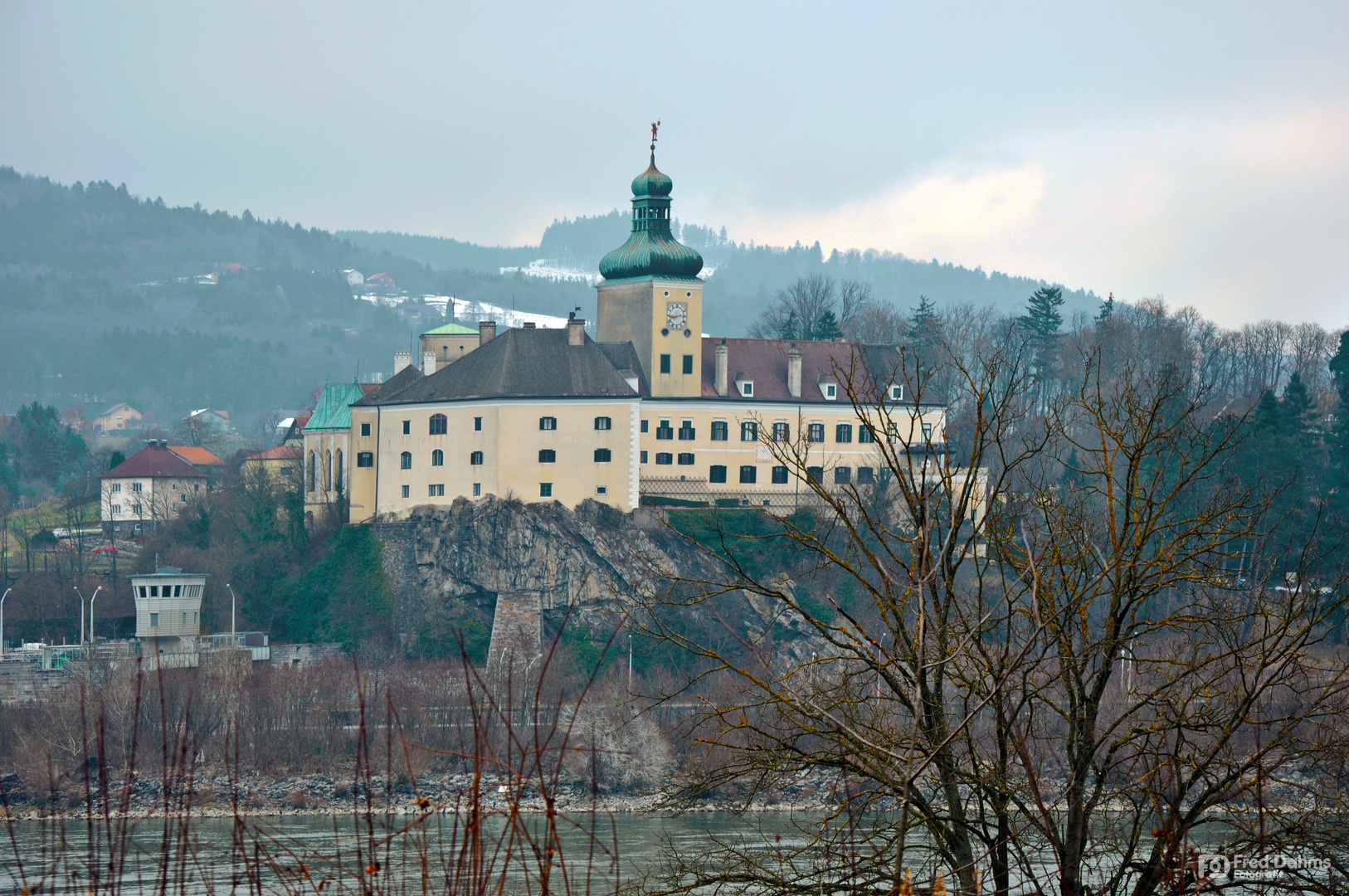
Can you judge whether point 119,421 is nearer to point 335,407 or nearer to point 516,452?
point 335,407

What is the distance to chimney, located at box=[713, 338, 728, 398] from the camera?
59.8 m

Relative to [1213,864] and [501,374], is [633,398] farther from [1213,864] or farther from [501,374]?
[1213,864]

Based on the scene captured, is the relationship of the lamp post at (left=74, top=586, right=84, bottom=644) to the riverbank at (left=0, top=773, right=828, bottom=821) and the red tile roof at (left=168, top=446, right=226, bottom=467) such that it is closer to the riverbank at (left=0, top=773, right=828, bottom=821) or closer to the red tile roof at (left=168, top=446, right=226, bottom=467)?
the riverbank at (left=0, top=773, right=828, bottom=821)

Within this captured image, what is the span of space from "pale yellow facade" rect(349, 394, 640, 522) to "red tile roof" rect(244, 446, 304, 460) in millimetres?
24291

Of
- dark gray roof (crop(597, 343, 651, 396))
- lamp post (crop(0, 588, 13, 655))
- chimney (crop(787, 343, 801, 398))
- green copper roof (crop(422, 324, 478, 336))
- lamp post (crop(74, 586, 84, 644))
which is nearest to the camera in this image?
lamp post (crop(0, 588, 13, 655))

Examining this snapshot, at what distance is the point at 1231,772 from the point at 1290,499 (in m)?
44.9

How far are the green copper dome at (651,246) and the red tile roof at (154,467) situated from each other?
38030 millimetres

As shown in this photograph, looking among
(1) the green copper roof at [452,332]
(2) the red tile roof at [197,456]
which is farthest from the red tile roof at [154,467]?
(1) the green copper roof at [452,332]

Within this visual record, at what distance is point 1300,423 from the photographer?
54469 mm

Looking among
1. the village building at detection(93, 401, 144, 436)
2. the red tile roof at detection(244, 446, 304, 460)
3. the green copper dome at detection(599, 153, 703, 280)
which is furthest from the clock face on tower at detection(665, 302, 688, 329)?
the village building at detection(93, 401, 144, 436)

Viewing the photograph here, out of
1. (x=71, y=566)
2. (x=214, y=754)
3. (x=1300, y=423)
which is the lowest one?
(x=214, y=754)

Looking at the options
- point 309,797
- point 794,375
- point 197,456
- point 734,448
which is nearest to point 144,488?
point 197,456

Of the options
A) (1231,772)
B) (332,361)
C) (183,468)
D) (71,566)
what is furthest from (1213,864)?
(332,361)

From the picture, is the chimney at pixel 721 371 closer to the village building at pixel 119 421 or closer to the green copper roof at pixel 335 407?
the green copper roof at pixel 335 407
